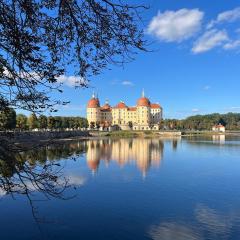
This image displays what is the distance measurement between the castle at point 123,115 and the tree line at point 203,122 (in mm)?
4422

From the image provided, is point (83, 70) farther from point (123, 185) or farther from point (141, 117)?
point (141, 117)

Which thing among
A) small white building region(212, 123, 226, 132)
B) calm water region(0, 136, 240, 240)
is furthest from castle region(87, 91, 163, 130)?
calm water region(0, 136, 240, 240)

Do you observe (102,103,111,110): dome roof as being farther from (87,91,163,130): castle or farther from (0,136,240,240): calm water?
(0,136,240,240): calm water

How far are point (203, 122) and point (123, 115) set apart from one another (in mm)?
25778

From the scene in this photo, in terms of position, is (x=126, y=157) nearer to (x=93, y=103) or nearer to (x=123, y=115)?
(x=93, y=103)

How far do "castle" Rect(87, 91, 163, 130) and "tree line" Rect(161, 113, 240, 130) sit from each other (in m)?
4.42

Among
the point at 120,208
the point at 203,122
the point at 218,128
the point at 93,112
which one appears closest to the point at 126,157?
the point at 120,208

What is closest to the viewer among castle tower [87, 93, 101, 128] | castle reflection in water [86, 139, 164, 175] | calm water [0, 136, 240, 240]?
calm water [0, 136, 240, 240]

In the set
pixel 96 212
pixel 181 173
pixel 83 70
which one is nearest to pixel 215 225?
pixel 96 212

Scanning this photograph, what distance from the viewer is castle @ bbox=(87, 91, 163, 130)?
348 feet

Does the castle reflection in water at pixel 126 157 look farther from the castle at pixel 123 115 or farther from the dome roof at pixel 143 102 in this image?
the dome roof at pixel 143 102

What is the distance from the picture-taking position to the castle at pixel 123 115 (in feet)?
348

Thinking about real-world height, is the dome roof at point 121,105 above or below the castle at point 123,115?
above

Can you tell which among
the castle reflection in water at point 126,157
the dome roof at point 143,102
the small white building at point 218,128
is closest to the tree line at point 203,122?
the small white building at point 218,128
